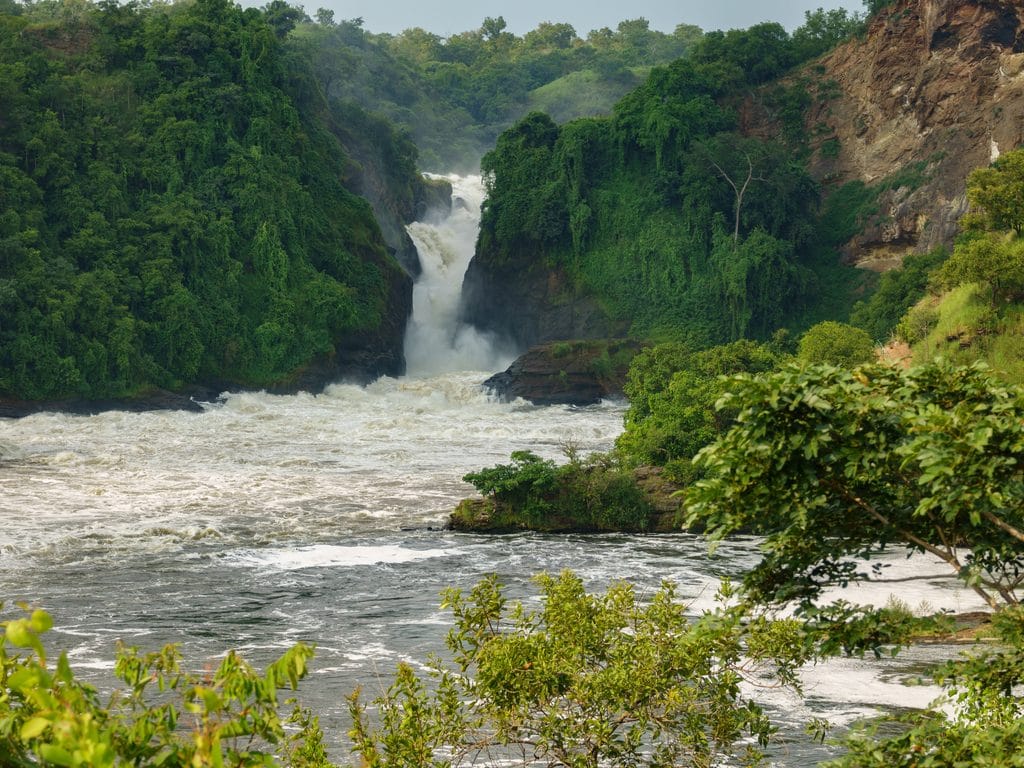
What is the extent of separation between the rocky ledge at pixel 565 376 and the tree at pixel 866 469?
38.8m

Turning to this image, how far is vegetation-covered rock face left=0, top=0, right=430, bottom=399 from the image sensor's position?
42906mm

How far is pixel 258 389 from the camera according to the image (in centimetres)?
4747

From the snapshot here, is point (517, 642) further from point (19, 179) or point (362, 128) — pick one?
point (362, 128)

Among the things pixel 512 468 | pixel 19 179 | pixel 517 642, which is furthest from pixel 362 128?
pixel 517 642

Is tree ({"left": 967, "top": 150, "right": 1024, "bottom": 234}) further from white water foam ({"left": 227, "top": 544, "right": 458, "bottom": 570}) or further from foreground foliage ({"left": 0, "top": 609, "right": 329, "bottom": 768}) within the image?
foreground foliage ({"left": 0, "top": 609, "right": 329, "bottom": 768})

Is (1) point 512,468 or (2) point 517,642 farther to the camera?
(1) point 512,468

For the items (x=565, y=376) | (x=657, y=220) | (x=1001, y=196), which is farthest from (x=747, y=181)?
(x=1001, y=196)

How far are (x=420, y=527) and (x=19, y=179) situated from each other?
27.0 metres

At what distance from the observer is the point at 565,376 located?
46219mm

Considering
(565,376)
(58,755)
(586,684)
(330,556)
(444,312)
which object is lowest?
(330,556)

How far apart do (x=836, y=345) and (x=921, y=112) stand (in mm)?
22516

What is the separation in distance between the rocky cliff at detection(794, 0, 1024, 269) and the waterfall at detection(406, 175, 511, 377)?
53.1 ft

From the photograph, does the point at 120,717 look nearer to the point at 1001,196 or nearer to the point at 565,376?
the point at 1001,196

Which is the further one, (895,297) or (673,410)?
(895,297)
